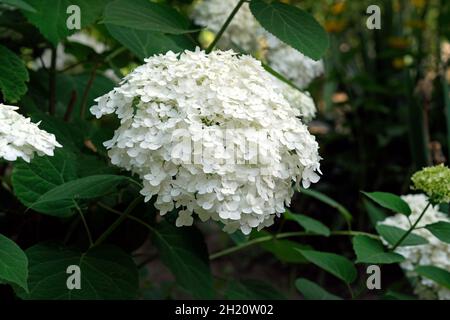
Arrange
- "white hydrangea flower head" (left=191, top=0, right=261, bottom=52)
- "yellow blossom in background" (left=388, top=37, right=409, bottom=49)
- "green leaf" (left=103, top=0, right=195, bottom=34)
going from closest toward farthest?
"green leaf" (left=103, top=0, right=195, bottom=34) → "white hydrangea flower head" (left=191, top=0, right=261, bottom=52) → "yellow blossom in background" (left=388, top=37, right=409, bottom=49)

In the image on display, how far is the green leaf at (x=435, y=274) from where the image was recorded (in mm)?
1562

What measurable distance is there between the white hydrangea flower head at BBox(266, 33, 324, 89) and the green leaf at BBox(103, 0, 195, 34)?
665 millimetres

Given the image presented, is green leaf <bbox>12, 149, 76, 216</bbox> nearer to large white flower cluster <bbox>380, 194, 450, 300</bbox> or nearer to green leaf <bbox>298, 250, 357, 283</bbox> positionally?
green leaf <bbox>298, 250, 357, 283</bbox>

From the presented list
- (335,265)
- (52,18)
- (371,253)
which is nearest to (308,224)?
(335,265)

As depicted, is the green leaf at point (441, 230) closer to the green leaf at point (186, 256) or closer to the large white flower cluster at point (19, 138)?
the green leaf at point (186, 256)

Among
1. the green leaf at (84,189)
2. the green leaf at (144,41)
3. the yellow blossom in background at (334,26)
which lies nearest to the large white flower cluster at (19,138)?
the green leaf at (84,189)

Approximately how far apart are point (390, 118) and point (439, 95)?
0.97ft

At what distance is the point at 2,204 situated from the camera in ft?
5.75

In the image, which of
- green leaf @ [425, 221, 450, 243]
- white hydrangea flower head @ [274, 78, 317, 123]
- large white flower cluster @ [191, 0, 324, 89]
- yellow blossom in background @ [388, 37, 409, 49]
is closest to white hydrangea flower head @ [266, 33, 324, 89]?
large white flower cluster @ [191, 0, 324, 89]

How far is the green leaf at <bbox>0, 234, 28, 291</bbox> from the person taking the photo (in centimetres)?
109

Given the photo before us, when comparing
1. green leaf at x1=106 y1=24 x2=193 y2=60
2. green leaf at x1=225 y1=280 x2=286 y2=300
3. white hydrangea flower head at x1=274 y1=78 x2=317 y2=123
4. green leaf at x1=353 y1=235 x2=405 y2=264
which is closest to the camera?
green leaf at x1=353 y1=235 x2=405 y2=264

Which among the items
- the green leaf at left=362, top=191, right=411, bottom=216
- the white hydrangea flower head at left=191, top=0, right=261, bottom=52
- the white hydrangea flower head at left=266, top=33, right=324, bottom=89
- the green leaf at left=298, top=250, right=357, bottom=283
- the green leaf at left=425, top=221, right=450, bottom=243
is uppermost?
the white hydrangea flower head at left=191, top=0, right=261, bottom=52

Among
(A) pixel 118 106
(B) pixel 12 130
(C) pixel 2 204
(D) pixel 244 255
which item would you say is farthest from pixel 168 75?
(D) pixel 244 255

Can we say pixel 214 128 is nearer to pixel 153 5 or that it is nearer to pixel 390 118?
pixel 153 5
